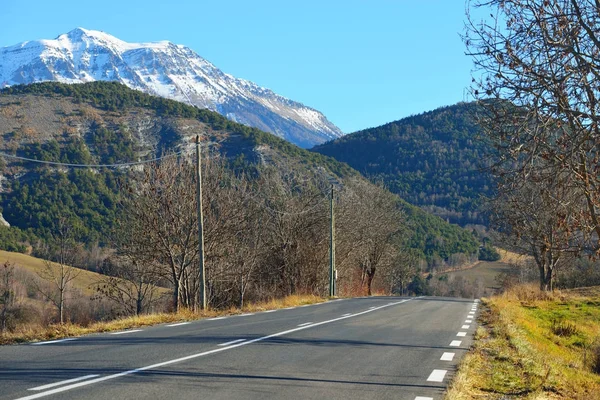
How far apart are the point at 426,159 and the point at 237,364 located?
501 ft

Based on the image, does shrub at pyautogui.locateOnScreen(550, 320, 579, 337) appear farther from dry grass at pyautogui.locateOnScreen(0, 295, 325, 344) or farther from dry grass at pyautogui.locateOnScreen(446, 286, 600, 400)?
dry grass at pyautogui.locateOnScreen(0, 295, 325, 344)

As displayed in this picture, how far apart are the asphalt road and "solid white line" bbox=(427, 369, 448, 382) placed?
13mm

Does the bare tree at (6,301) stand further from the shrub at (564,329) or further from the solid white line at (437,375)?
the solid white line at (437,375)

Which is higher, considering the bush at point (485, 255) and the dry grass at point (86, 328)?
the dry grass at point (86, 328)

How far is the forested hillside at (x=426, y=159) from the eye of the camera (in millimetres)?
137250

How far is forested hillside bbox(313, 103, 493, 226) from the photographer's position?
450 feet

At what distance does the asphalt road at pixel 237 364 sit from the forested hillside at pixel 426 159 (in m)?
120

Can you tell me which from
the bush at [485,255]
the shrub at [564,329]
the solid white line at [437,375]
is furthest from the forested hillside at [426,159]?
the solid white line at [437,375]

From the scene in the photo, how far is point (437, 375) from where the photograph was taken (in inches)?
306

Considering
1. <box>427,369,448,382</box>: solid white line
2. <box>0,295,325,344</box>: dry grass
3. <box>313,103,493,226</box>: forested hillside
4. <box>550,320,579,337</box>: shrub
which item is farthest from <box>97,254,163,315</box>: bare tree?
<box>313,103,493,226</box>: forested hillside

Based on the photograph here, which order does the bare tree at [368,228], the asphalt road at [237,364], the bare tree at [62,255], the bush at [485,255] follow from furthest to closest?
the bush at [485,255] → the bare tree at [368,228] → the bare tree at [62,255] → the asphalt road at [237,364]

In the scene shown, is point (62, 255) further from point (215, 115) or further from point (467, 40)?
point (215, 115)

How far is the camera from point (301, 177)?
43.6 metres

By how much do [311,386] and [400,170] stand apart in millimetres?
154090
